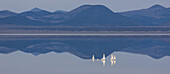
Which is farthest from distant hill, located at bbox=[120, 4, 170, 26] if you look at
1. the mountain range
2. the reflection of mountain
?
the reflection of mountain

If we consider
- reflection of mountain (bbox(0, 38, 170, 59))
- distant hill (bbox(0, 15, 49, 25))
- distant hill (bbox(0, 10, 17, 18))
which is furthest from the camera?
distant hill (bbox(0, 10, 17, 18))

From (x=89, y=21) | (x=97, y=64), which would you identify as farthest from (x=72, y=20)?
(x=97, y=64)

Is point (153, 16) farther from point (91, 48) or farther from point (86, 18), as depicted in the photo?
point (91, 48)

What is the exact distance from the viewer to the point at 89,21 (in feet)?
457

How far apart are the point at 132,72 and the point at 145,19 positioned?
538 ft

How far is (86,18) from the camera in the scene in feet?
465

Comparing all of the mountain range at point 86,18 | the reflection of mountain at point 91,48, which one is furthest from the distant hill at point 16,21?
the reflection of mountain at point 91,48

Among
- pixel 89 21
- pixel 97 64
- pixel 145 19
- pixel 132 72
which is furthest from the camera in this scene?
pixel 145 19

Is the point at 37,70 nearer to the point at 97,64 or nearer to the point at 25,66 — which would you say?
the point at 25,66

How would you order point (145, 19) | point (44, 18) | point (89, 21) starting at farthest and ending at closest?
point (145, 19) → point (44, 18) → point (89, 21)

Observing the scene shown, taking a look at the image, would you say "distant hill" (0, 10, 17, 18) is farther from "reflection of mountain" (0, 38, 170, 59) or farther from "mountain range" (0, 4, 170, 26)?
"reflection of mountain" (0, 38, 170, 59)

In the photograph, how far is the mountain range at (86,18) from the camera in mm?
136562

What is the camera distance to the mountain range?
137 m

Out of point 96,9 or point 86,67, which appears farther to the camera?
point 96,9
